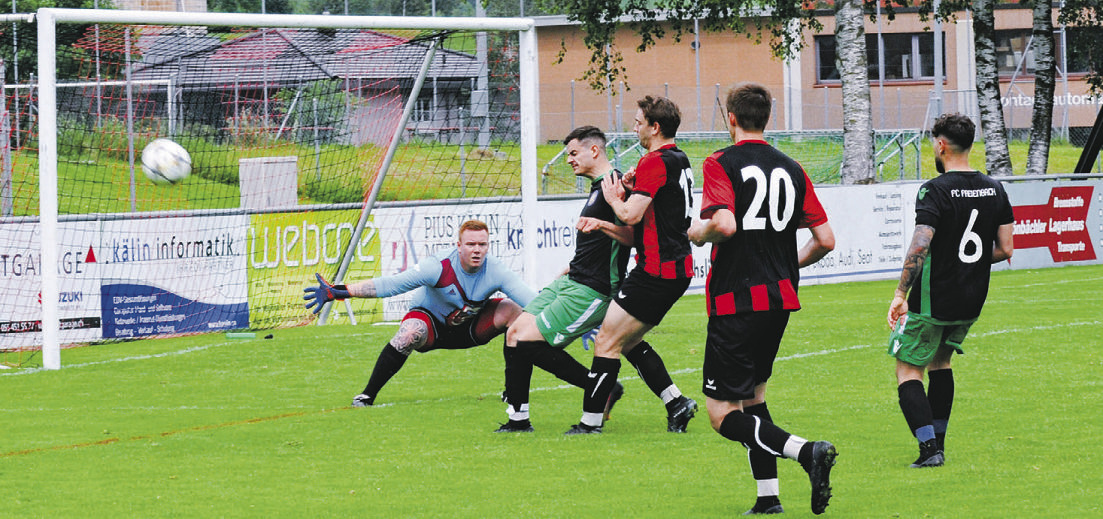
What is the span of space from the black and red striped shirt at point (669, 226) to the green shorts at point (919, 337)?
1.29 metres

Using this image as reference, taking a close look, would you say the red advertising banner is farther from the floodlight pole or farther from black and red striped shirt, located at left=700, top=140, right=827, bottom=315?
black and red striped shirt, located at left=700, top=140, right=827, bottom=315

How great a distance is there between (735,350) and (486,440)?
287cm

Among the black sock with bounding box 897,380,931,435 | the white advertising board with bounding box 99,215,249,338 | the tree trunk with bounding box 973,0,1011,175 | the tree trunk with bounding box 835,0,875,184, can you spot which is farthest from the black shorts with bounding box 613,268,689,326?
the tree trunk with bounding box 973,0,1011,175

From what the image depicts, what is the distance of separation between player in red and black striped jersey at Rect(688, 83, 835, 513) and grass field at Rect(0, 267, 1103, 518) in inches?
24.0

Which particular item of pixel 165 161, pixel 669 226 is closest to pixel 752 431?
pixel 669 226

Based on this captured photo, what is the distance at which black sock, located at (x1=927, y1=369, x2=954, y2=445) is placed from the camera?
23.5ft

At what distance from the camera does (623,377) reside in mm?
11031

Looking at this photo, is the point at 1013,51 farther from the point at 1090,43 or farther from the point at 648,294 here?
the point at 648,294

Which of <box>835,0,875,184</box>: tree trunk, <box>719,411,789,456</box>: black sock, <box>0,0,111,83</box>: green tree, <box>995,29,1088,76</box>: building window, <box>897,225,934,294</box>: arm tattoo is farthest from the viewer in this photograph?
<box>995,29,1088,76</box>: building window

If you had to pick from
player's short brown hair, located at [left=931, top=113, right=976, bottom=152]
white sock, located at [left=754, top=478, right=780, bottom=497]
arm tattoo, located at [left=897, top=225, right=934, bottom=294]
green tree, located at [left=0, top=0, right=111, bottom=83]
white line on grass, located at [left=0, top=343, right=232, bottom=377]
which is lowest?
white line on grass, located at [left=0, top=343, right=232, bottom=377]

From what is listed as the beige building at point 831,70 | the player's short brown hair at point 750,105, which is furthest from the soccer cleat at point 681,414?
the beige building at point 831,70

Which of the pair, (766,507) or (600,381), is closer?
(766,507)

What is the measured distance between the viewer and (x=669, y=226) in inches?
303

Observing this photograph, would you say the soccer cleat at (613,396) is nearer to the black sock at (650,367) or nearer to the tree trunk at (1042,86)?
the black sock at (650,367)
